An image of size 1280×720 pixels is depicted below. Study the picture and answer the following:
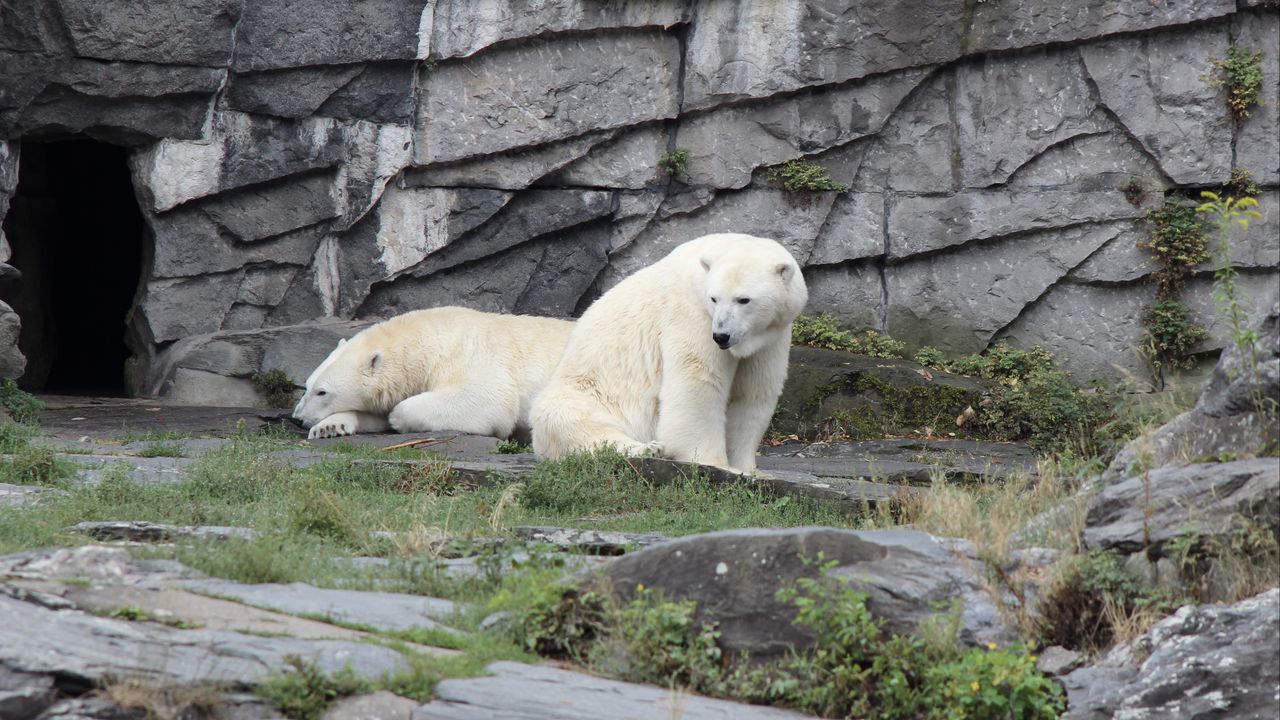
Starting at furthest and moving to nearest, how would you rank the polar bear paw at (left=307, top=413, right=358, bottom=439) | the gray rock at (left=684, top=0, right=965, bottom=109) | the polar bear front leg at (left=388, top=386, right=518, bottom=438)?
the gray rock at (left=684, top=0, right=965, bottom=109), the polar bear front leg at (left=388, top=386, right=518, bottom=438), the polar bear paw at (left=307, top=413, right=358, bottom=439)

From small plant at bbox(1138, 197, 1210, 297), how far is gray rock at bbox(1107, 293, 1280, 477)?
9288 millimetres

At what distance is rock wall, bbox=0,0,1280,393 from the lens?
45.8 ft

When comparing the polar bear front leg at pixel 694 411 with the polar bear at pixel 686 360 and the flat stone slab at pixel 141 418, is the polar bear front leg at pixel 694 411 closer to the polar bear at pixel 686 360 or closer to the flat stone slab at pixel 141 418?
the polar bear at pixel 686 360

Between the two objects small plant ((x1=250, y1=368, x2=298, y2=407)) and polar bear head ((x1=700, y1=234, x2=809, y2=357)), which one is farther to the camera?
small plant ((x1=250, y1=368, x2=298, y2=407))

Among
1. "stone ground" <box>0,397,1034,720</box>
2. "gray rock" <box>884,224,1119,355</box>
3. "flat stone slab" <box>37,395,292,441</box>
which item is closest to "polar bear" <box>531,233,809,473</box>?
"stone ground" <box>0,397,1034,720</box>

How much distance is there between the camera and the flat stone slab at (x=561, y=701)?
156 inches

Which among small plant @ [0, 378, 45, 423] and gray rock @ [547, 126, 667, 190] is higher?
gray rock @ [547, 126, 667, 190]

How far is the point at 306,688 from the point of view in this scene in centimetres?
392

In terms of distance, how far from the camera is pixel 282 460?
8.59 meters

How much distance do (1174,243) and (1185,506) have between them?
10.2 meters

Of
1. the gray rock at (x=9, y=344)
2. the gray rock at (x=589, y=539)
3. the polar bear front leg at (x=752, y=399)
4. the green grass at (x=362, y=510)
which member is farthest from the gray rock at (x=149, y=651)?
the gray rock at (x=9, y=344)

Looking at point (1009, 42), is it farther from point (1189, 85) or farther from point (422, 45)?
point (422, 45)

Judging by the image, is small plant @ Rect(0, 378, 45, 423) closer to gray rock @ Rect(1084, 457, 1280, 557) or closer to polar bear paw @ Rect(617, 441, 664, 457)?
polar bear paw @ Rect(617, 441, 664, 457)

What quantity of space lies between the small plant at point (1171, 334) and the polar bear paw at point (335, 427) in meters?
8.63
